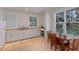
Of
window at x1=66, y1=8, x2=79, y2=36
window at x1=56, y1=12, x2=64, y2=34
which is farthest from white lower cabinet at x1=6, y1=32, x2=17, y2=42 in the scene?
window at x1=66, y1=8, x2=79, y2=36

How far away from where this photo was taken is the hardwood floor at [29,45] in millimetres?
2530

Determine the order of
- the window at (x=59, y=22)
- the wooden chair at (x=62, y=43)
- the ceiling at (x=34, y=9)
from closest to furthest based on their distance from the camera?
the ceiling at (x=34, y=9) → the wooden chair at (x=62, y=43) → the window at (x=59, y=22)

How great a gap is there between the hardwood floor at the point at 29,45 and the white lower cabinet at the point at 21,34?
0.34ft


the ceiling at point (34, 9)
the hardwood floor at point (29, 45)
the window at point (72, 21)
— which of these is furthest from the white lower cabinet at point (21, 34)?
the window at point (72, 21)

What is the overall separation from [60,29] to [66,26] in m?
0.17

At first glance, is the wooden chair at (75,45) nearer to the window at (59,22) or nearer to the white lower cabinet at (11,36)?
the window at (59,22)

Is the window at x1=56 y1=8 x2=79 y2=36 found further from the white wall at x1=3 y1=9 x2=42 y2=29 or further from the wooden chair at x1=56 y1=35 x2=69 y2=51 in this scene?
the white wall at x1=3 y1=9 x2=42 y2=29

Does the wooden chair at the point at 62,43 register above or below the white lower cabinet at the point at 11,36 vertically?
below

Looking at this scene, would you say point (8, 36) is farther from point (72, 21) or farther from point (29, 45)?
point (72, 21)

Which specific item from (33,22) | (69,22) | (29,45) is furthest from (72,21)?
(29,45)

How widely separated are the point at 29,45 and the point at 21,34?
13.7 inches

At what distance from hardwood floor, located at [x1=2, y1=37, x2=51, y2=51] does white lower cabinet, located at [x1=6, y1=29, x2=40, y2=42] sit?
0.34 ft

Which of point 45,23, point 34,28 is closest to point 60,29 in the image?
point 45,23
